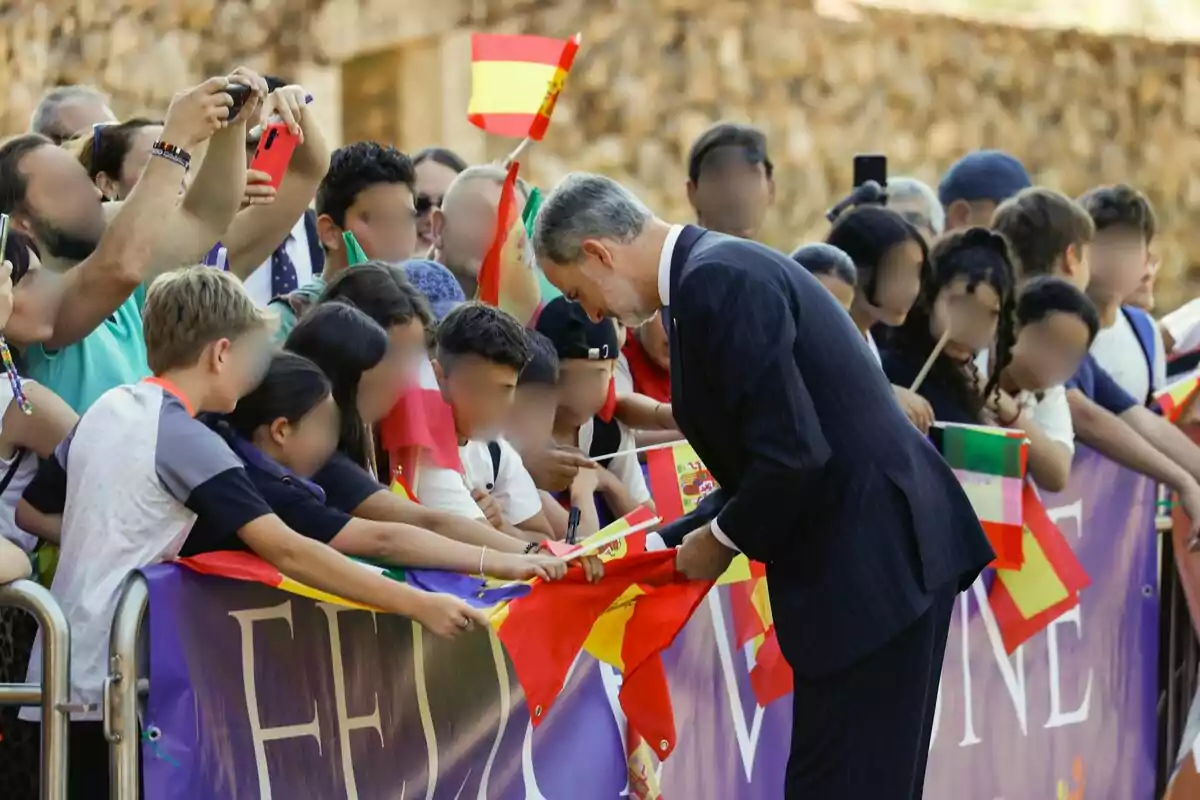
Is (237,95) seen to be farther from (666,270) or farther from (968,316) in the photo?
(968,316)

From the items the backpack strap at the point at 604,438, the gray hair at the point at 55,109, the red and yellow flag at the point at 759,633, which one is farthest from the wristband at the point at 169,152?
the gray hair at the point at 55,109

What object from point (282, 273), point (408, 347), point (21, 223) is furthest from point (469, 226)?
point (21, 223)

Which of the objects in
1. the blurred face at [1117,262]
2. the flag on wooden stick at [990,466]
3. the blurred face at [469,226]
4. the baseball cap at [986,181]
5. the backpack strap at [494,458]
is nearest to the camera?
the backpack strap at [494,458]

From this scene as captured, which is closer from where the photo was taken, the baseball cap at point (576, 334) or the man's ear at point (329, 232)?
the baseball cap at point (576, 334)

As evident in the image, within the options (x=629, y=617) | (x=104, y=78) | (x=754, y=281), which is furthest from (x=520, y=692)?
(x=104, y=78)

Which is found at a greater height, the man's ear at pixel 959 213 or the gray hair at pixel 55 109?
the gray hair at pixel 55 109

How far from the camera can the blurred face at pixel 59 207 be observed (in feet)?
16.9

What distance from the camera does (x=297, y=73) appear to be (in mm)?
13133

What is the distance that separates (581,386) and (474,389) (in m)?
0.54

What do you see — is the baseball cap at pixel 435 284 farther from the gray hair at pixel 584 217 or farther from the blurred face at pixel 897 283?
the blurred face at pixel 897 283

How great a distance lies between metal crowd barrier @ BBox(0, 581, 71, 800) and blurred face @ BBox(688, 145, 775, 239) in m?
3.37

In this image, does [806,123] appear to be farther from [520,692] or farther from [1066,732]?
[520,692]

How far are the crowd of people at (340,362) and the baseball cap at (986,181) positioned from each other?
1114 mm

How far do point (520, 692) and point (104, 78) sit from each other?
7578mm
